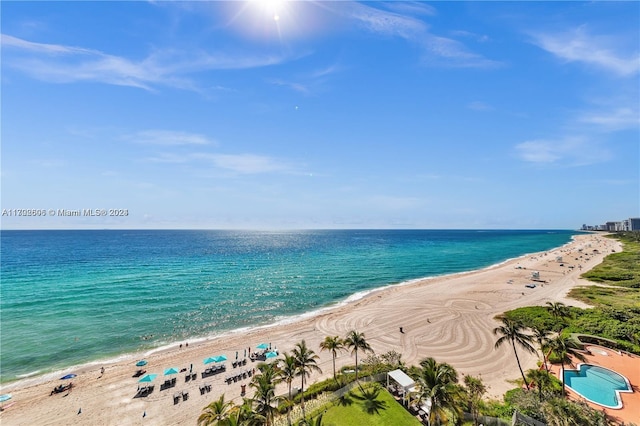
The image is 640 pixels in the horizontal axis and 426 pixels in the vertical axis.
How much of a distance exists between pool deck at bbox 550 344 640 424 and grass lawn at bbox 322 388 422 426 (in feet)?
55.9

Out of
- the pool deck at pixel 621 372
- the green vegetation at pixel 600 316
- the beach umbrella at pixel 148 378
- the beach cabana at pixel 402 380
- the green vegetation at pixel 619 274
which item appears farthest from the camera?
the green vegetation at pixel 619 274

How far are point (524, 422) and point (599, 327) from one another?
3132cm

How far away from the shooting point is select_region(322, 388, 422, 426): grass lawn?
77.8 ft

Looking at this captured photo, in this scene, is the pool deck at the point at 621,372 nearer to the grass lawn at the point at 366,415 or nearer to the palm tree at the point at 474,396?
the palm tree at the point at 474,396

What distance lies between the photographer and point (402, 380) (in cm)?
2756

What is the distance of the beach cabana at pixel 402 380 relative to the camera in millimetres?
26753

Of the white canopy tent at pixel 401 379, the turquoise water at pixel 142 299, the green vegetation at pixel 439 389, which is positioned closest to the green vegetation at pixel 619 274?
the turquoise water at pixel 142 299

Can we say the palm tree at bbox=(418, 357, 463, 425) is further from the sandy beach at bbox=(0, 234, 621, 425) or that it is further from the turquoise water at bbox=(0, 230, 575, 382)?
the turquoise water at bbox=(0, 230, 575, 382)

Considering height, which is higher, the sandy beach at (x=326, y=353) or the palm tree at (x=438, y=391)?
the palm tree at (x=438, y=391)

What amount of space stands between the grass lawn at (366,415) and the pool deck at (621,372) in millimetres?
17025

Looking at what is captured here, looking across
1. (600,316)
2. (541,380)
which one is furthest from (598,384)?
(600,316)

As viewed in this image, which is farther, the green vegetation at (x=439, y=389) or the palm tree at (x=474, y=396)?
the palm tree at (x=474, y=396)

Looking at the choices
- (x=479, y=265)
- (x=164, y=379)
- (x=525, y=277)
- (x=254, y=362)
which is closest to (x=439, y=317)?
(x=254, y=362)

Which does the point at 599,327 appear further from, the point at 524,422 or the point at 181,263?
the point at 181,263
